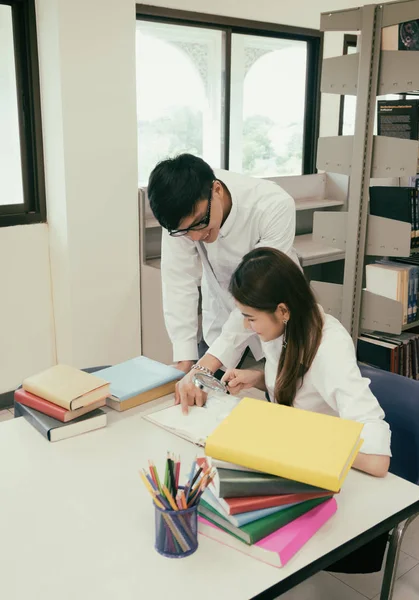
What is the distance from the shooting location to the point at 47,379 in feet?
5.17

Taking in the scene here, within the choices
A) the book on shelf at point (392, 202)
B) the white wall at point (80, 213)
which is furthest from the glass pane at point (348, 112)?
the book on shelf at point (392, 202)

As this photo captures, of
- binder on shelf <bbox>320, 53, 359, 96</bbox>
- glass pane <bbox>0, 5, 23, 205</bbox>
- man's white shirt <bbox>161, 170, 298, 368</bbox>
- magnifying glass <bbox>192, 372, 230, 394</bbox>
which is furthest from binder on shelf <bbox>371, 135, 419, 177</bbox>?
glass pane <bbox>0, 5, 23, 205</bbox>

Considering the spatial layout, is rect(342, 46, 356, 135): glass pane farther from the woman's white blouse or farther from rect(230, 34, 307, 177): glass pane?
the woman's white blouse

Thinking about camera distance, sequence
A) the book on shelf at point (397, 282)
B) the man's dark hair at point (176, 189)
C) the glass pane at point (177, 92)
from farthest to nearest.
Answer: the glass pane at point (177, 92)
the book on shelf at point (397, 282)
the man's dark hair at point (176, 189)

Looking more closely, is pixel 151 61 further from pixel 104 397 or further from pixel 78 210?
pixel 104 397

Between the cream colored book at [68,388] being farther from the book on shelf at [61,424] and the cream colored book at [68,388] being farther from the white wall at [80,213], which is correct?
the white wall at [80,213]

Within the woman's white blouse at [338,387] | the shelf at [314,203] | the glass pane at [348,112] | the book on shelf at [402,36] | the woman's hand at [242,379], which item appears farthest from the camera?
the glass pane at [348,112]

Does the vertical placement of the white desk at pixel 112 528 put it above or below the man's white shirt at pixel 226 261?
below

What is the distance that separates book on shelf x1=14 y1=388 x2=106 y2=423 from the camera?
1.46 metres

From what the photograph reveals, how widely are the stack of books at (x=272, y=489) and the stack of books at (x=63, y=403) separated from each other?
1.49ft

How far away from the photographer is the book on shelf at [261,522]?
104cm

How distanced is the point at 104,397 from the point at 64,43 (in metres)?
1.96

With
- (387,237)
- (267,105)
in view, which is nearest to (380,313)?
(387,237)

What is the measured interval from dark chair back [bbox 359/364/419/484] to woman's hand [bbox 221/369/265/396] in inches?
12.1
